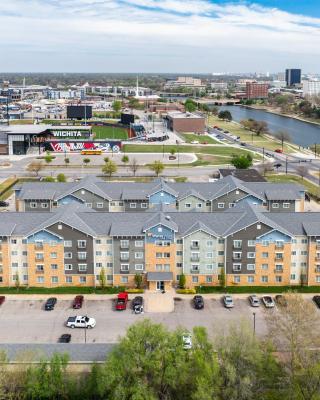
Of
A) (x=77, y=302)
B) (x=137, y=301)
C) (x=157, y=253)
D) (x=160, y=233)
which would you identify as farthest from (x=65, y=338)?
(x=160, y=233)

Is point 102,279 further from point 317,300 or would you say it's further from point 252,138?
point 252,138

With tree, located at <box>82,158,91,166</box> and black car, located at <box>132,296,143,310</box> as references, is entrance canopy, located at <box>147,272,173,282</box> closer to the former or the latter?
black car, located at <box>132,296,143,310</box>

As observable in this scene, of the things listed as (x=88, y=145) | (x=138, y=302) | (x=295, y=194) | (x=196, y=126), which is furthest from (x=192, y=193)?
(x=196, y=126)

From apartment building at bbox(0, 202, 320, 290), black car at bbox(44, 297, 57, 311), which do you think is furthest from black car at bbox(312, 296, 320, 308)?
black car at bbox(44, 297, 57, 311)

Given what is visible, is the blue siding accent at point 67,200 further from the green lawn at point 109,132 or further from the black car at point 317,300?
the green lawn at point 109,132

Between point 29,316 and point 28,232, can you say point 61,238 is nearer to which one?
point 28,232

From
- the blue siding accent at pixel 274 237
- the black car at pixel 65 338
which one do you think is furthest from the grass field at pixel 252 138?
the black car at pixel 65 338
